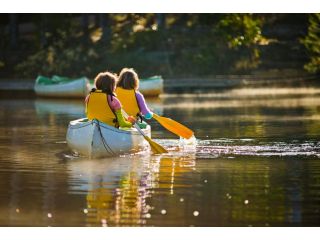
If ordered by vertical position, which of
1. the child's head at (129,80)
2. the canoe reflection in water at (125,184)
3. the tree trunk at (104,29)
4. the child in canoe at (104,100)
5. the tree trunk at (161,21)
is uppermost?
the tree trunk at (161,21)

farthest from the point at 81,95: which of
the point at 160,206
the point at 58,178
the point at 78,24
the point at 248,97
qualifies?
the point at 160,206

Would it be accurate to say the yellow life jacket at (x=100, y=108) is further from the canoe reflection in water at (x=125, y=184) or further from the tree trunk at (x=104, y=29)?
the tree trunk at (x=104, y=29)

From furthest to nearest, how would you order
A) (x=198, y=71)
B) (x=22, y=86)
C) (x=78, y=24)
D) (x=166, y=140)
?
(x=78, y=24) → (x=198, y=71) → (x=22, y=86) → (x=166, y=140)

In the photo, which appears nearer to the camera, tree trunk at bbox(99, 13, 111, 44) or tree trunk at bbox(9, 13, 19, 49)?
tree trunk at bbox(99, 13, 111, 44)

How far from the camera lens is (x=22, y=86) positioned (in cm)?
5869

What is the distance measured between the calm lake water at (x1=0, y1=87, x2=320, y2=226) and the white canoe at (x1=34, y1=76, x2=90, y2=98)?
14673 millimetres

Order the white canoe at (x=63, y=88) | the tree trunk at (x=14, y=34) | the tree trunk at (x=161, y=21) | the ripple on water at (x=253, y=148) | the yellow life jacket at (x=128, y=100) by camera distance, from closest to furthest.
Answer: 1. the ripple on water at (x=253, y=148)
2. the yellow life jacket at (x=128, y=100)
3. the white canoe at (x=63, y=88)
4. the tree trunk at (x=14, y=34)
5. the tree trunk at (x=161, y=21)

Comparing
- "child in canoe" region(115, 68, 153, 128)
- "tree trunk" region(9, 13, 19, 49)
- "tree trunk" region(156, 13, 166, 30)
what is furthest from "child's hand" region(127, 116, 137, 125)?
"tree trunk" region(156, 13, 166, 30)

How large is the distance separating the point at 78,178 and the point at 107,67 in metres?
42.7

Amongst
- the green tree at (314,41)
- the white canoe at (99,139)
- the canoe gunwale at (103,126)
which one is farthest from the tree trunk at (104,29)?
the white canoe at (99,139)

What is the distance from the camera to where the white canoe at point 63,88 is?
48.8m

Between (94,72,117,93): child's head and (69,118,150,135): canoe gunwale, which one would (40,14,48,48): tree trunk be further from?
(94,72,117,93): child's head

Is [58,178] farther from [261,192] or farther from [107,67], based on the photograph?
[107,67]

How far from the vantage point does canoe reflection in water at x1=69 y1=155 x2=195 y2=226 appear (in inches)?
619
